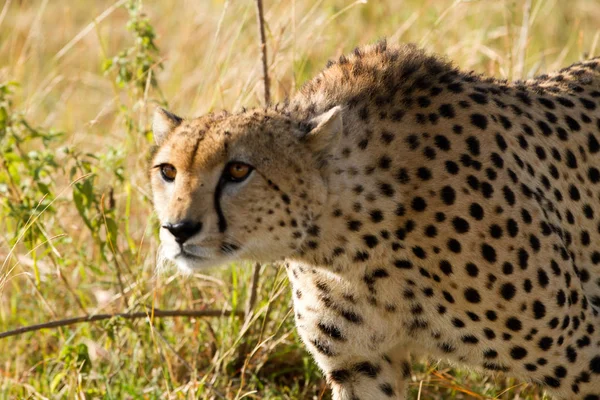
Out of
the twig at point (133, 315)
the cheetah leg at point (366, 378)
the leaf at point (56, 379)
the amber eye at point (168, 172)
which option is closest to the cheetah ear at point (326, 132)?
the amber eye at point (168, 172)

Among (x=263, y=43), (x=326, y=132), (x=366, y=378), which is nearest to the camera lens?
(x=326, y=132)

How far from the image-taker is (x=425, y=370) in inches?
164

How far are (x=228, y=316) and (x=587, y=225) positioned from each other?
1564 mm

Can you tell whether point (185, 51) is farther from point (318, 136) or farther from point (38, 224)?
point (318, 136)

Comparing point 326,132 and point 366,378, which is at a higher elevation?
point 326,132

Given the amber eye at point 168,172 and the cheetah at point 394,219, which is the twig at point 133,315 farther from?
the amber eye at point 168,172

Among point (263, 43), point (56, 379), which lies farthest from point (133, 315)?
point (263, 43)

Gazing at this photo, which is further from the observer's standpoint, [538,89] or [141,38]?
[141,38]

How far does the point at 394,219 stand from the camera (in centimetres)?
312

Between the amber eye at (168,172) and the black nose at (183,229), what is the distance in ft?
0.61

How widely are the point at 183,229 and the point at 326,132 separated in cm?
53

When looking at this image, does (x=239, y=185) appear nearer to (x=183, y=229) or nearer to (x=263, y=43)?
(x=183, y=229)

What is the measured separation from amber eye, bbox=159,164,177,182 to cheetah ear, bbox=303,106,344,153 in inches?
15.6

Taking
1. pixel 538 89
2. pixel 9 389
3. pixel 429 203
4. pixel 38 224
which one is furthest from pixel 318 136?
pixel 9 389
